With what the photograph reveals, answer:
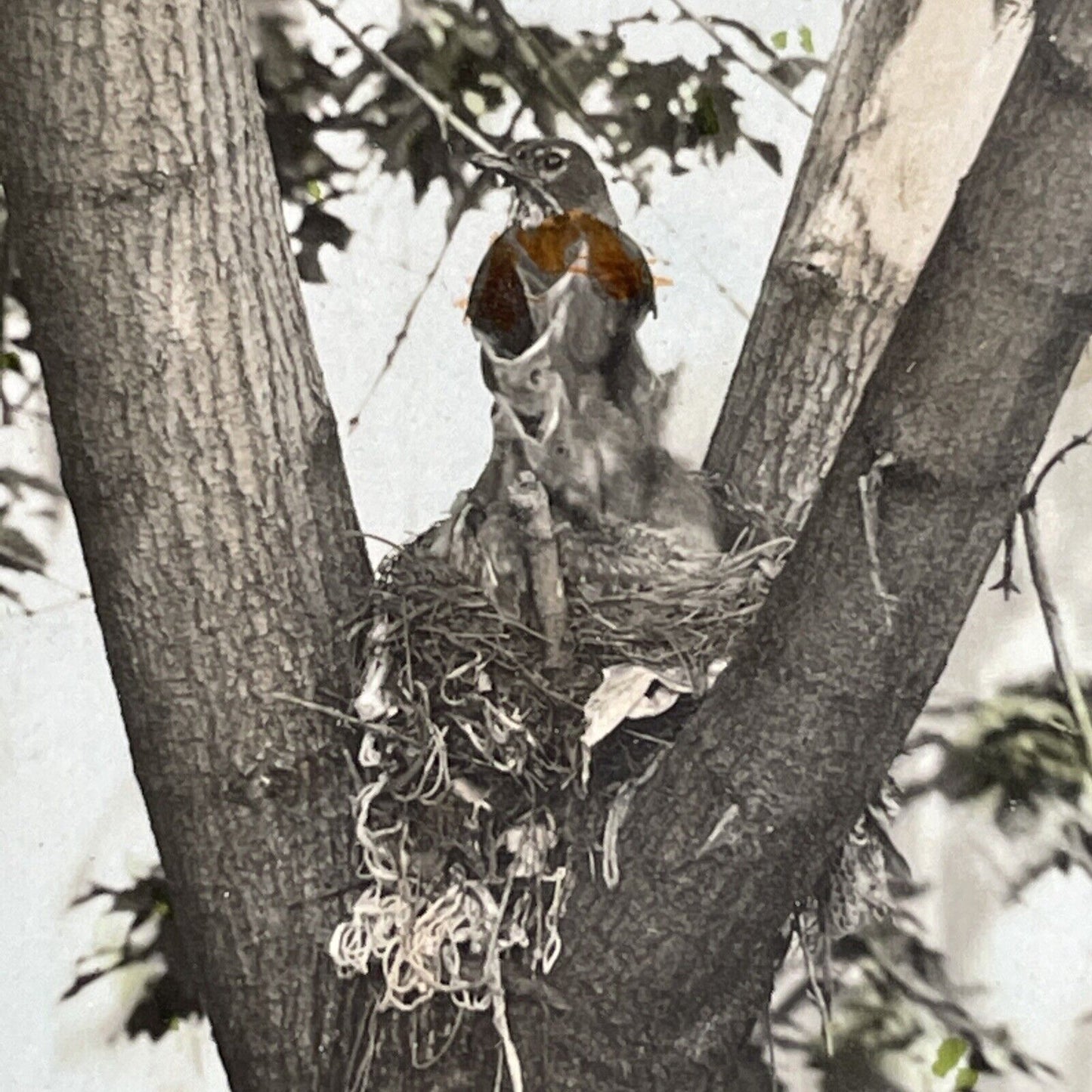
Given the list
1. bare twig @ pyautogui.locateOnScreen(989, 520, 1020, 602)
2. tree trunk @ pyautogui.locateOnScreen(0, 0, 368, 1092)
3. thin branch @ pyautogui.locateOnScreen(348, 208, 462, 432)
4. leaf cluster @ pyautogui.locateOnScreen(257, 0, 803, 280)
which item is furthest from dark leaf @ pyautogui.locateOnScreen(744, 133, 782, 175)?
tree trunk @ pyautogui.locateOnScreen(0, 0, 368, 1092)

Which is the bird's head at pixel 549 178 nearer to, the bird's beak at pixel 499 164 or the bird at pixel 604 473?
the bird's beak at pixel 499 164

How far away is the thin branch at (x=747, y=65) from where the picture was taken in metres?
1.33

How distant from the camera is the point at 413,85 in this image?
138cm

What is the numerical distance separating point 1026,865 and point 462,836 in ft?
1.82

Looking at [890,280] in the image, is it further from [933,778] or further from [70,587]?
[70,587]

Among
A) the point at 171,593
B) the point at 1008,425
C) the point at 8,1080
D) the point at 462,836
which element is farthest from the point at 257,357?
→ the point at 8,1080

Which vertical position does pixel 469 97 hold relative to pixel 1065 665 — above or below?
above

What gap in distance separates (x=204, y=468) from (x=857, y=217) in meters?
0.59

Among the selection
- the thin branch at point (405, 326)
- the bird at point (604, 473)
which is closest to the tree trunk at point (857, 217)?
the bird at point (604, 473)

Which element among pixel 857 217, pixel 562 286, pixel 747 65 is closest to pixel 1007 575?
pixel 857 217

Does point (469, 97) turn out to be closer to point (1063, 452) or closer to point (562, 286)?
point (562, 286)

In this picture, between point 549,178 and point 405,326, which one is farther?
point 405,326

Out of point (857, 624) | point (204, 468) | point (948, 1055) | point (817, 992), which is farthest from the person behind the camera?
point (948, 1055)

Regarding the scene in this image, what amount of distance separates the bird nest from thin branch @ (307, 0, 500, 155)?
0.52 metres
